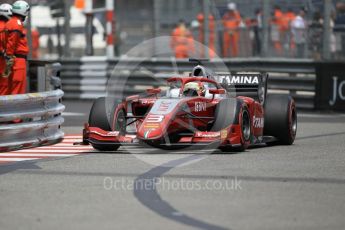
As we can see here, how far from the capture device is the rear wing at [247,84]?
13289 millimetres

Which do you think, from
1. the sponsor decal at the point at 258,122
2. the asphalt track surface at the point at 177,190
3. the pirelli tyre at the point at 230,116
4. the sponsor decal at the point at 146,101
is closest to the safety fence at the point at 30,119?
the asphalt track surface at the point at 177,190

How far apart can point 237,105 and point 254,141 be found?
2.54 feet

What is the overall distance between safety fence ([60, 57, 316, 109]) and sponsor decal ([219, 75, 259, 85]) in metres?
5.60

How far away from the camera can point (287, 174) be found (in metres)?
9.73

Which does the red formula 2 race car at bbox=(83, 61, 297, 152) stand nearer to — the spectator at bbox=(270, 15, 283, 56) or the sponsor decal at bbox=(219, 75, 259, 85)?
the sponsor decal at bbox=(219, 75, 259, 85)

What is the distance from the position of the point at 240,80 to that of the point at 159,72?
33.0 ft

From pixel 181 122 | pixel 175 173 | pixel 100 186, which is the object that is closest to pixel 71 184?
pixel 100 186

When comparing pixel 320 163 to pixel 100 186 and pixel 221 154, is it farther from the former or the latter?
pixel 100 186

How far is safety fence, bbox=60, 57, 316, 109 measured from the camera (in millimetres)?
20391

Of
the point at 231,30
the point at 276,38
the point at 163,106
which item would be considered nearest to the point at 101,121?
the point at 163,106

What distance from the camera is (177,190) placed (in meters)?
8.67

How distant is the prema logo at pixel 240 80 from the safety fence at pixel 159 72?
5.60 metres

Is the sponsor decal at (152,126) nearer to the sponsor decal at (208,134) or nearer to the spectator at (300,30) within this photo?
the sponsor decal at (208,134)

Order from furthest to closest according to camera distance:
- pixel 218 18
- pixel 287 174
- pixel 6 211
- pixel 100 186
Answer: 1. pixel 218 18
2. pixel 287 174
3. pixel 100 186
4. pixel 6 211
